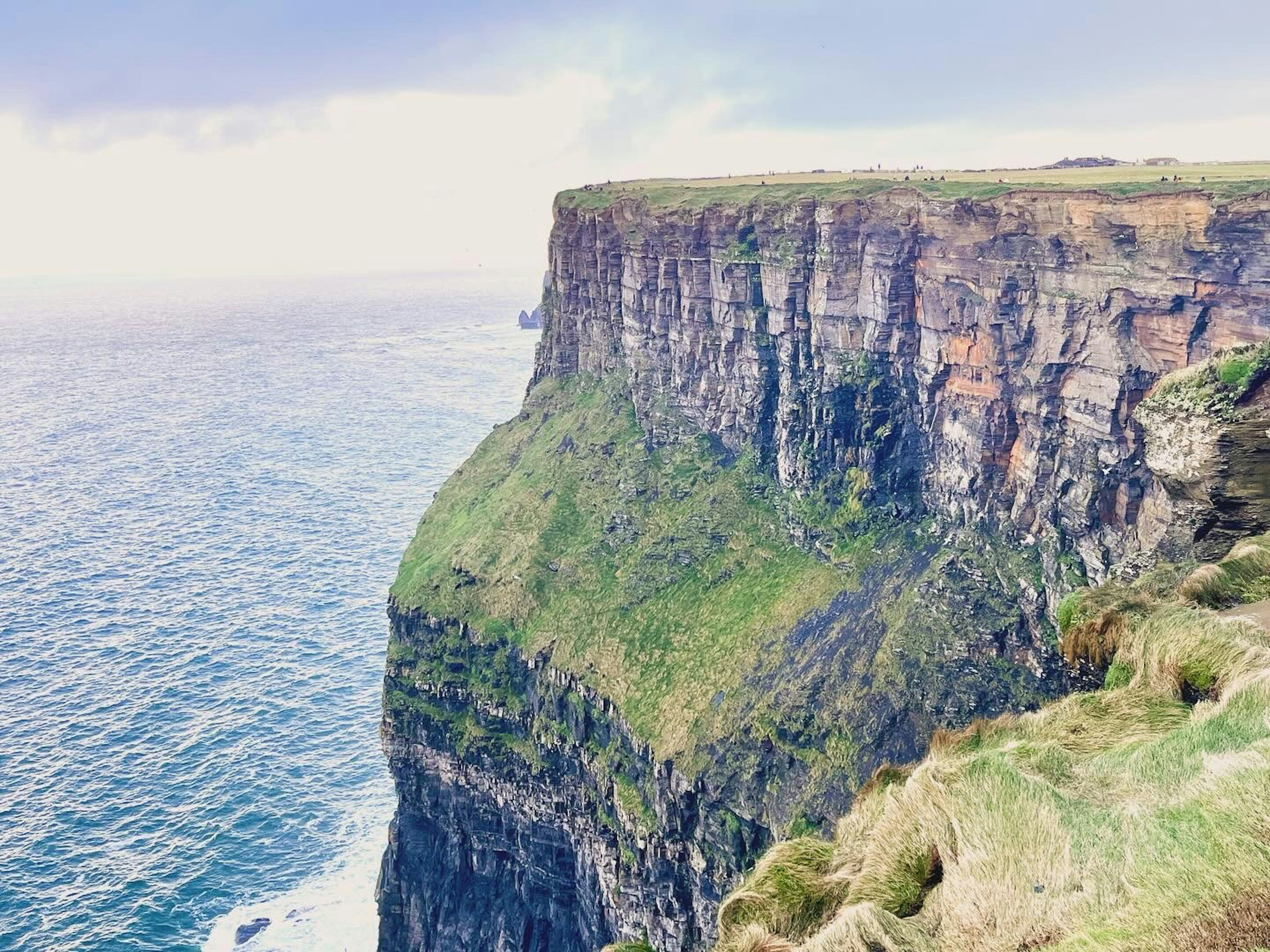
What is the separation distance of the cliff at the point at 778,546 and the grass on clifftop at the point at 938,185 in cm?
153

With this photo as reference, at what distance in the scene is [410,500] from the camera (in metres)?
149

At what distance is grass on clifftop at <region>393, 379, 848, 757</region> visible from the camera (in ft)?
216

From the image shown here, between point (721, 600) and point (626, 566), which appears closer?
point (721, 600)

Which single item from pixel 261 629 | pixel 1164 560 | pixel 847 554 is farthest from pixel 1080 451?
pixel 261 629

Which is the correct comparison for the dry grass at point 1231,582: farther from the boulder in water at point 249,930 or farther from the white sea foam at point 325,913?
the boulder in water at point 249,930

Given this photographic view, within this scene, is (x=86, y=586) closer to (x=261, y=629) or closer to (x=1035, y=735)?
(x=261, y=629)

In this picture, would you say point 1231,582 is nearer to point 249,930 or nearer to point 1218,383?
point 1218,383

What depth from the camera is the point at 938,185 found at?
69875 mm

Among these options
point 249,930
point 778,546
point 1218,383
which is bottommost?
point 249,930

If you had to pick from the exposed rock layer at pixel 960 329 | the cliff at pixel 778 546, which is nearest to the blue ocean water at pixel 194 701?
the cliff at pixel 778 546

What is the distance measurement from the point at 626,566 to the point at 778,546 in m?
12.6

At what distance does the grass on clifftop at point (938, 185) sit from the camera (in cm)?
5472

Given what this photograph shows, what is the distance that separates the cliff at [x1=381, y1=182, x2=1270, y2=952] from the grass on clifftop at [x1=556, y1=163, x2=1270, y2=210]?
5.01ft

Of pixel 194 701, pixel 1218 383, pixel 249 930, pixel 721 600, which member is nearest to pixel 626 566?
pixel 721 600
